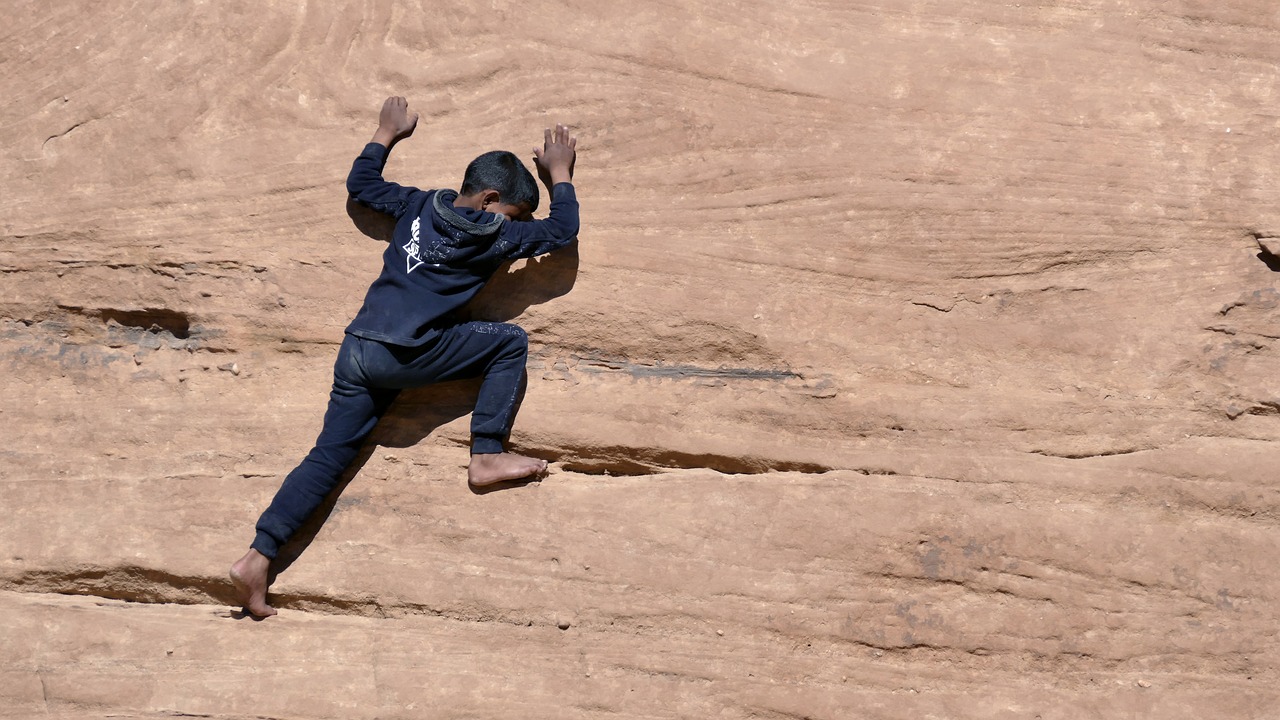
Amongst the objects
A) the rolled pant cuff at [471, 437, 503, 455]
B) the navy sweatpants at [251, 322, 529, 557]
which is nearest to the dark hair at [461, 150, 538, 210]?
the navy sweatpants at [251, 322, 529, 557]

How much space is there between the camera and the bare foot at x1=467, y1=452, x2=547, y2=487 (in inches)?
127

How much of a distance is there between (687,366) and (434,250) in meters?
0.89

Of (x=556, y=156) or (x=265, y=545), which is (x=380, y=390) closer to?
(x=265, y=545)

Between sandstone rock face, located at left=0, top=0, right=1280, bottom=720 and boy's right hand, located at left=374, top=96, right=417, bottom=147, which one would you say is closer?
sandstone rock face, located at left=0, top=0, right=1280, bottom=720

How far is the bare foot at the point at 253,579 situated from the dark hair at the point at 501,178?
1311mm

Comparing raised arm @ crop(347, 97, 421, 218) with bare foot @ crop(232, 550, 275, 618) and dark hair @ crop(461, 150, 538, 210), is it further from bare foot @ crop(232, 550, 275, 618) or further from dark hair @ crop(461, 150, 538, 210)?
bare foot @ crop(232, 550, 275, 618)

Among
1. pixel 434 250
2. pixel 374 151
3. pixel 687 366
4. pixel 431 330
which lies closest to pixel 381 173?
pixel 374 151

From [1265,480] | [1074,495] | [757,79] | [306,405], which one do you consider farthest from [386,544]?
[1265,480]

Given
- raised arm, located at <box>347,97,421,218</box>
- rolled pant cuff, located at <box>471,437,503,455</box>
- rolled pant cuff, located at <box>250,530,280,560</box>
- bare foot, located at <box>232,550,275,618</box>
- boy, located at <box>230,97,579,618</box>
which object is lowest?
bare foot, located at <box>232,550,275,618</box>

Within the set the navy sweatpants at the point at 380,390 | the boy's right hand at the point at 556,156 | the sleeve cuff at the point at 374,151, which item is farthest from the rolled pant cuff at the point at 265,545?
the boy's right hand at the point at 556,156

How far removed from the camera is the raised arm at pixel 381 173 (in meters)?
3.25

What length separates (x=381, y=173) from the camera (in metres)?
3.32

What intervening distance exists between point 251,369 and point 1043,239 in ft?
8.64

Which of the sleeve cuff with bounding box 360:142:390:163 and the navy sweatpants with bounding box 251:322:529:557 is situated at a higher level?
the sleeve cuff with bounding box 360:142:390:163
